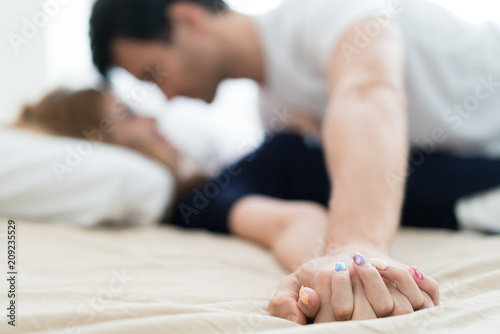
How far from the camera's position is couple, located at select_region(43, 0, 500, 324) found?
1.51 ft

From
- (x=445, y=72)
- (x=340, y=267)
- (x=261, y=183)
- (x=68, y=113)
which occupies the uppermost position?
(x=445, y=72)

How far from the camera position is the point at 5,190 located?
92 cm

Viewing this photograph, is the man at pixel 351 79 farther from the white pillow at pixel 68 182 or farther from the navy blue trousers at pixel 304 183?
the white pillow at pixel 68 182

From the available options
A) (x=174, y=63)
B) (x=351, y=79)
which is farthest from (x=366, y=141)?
(x=174, y=63)

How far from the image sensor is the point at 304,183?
111 cm

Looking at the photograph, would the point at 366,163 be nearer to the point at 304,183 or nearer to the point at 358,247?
the point at 358,247

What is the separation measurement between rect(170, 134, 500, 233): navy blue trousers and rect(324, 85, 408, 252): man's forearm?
0.24 meters

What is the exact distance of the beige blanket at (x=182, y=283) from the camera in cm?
37

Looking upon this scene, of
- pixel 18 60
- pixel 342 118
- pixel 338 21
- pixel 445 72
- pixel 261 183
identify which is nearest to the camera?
pixel 342 118

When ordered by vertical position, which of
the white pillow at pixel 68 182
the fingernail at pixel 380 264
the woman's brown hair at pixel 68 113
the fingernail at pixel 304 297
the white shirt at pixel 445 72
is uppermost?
the white shirt at pixel 445 72

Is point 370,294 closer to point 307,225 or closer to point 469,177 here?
point 307,225

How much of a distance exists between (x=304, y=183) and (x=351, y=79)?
1.28 feet

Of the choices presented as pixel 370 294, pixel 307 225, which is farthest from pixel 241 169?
pixel 370 294

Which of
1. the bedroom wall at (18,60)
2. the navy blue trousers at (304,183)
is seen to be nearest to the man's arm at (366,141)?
the navy blue trousers at (304,183)
